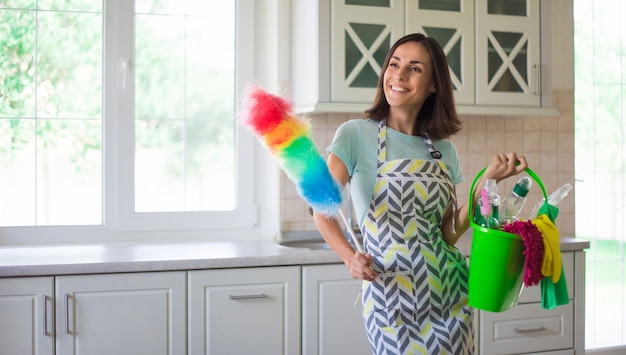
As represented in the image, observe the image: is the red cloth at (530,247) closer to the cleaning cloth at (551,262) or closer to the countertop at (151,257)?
the cleaning cloth at (551,262)

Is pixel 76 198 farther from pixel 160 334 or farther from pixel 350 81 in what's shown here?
pixel 350 81

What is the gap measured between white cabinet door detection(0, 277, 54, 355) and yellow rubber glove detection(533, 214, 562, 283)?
5.02ft

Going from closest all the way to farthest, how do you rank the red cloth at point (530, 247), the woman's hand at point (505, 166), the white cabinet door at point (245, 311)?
1. the red cloth at point (530, 247)
2. the woman's hand at point (505, 166)
3. the white cabinet door at point (245, 311)

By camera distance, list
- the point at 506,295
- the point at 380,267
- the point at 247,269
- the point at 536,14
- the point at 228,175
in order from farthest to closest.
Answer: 1. the point at 228,175
2. the point at 536,14
3. the point at 247,269
4. the point at 380,267
5. the point at 506,295

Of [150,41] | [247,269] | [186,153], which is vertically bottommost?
[247,269]

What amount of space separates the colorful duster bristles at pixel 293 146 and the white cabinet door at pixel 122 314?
0.89 meters

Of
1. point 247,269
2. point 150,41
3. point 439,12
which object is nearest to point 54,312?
point 247,269

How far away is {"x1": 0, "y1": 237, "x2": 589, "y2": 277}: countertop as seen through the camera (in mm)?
2232

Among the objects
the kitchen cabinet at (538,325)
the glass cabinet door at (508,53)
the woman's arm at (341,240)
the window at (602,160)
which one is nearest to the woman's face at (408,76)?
the woman's arm at (341,240)

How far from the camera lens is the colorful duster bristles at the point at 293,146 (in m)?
1.51

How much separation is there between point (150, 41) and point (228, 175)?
25.9 inches

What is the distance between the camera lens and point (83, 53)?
288cm

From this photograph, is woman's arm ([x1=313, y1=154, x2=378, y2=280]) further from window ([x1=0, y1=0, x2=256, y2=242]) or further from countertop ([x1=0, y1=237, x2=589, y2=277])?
window ([x1=0, y1=0, x2=256, y2=242])

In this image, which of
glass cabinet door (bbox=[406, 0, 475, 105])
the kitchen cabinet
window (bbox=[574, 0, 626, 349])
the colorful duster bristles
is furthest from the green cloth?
window (bbox=[574, 0, 626, 349])
